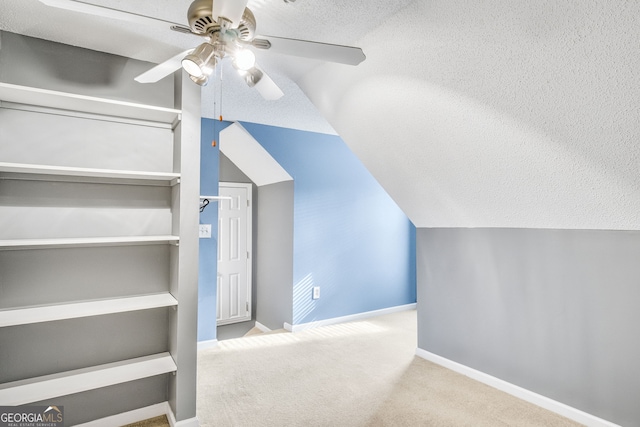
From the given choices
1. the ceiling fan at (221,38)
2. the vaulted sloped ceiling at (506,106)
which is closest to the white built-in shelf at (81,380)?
the ceiling fan at (221,38)

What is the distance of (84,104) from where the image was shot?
6.66 feet

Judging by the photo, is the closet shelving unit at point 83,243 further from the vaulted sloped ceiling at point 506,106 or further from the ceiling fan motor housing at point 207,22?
the vaulted sloped ceiling at point 506,106

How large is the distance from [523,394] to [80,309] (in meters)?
2.79

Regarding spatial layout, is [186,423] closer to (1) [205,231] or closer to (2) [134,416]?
(2) [134,416]

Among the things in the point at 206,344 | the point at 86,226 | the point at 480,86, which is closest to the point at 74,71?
the point at 86,226

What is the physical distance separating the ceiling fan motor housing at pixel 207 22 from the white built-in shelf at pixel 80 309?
1474 mm

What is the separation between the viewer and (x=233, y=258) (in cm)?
466

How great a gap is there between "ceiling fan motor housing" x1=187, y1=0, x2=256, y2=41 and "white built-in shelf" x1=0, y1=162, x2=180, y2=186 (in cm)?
100

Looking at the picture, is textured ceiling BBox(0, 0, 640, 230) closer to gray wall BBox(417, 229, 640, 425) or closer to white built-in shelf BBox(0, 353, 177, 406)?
gray wall BBox(417, 229, 640, 425)

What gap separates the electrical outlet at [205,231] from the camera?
3.43 meters

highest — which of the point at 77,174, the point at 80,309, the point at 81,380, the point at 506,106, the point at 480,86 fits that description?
the point at 480,86

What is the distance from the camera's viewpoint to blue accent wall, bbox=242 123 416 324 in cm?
399

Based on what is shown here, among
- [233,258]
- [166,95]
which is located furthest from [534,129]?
[233,258]

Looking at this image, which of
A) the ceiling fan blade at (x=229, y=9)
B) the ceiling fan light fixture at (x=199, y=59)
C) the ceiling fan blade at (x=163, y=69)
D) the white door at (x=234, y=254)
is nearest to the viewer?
the ceiling fan blade at (x=229, y=9)
